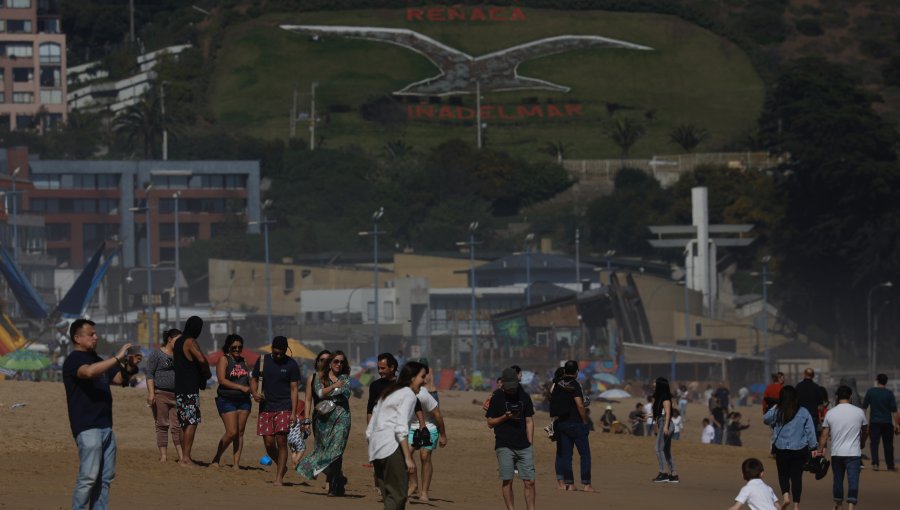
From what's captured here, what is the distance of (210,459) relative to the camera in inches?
755

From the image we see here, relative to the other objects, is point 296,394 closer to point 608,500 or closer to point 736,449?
point 608,500

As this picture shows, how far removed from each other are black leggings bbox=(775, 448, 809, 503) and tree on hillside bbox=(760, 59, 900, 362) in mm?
72620

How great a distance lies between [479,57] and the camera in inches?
6570

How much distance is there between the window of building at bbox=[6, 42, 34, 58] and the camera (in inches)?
5600

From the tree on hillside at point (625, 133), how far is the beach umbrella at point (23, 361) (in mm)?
104934

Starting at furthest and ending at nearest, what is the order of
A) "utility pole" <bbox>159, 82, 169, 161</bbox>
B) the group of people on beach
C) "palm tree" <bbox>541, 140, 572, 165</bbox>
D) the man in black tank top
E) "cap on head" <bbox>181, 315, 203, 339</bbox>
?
"palm tree" <bbox>541, 140, 572, 165</bbox>, "utility pole" <bbox>159, 82, 169, 161</bbox>, the man in black tank top, "cap on head" <bbox>181, 315, 203, 339</bbox>, the group of people on beach

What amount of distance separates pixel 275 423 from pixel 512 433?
2183mm

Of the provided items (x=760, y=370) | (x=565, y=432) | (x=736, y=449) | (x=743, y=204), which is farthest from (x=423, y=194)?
(x=565, y=432)

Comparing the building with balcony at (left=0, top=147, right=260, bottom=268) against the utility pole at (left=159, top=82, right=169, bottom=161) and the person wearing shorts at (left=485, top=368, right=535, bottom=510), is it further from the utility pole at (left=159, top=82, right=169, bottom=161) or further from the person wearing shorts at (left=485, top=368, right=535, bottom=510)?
the person wearing shorts at (left=485, top=368, right=535, bottom=510)

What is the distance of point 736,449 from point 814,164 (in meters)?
67.7

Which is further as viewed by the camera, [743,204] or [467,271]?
[743,204]

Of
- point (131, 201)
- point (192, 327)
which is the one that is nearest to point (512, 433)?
point (192, 327)

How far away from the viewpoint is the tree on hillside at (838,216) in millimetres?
87688

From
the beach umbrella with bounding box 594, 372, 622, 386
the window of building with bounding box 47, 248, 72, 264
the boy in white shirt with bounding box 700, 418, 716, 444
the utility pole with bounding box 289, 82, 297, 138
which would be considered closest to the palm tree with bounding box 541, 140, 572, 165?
the utility pole with bounding box 289, 82, 297, 138
